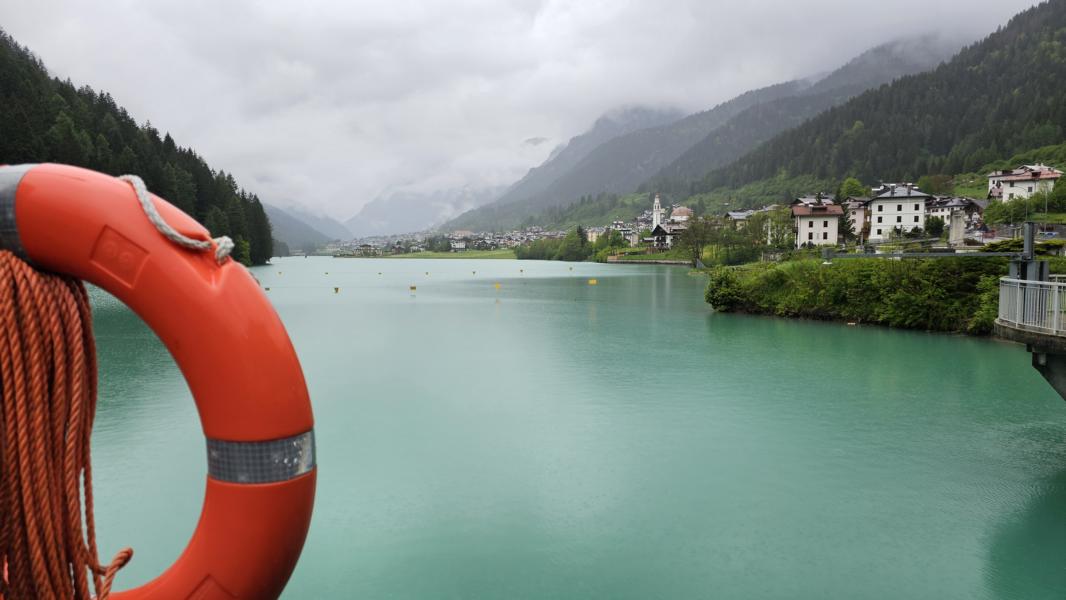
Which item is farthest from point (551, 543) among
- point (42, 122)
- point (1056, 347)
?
point (42, 122)

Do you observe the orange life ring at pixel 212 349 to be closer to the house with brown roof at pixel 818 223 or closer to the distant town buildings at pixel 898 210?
the distant town buildings at pixel 898 210

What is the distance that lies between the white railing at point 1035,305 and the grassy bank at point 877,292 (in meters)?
10.4

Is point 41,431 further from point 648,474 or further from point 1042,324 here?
point 1042,324

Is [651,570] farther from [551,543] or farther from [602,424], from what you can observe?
[602,424]

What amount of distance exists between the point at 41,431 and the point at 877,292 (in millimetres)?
21339

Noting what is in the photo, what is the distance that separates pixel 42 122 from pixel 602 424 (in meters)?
50.5

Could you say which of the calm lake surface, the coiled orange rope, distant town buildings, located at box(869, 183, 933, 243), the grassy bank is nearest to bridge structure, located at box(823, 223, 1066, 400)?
the calm lake surface

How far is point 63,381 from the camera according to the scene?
1.93 metres

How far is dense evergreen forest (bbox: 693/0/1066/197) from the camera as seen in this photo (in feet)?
284

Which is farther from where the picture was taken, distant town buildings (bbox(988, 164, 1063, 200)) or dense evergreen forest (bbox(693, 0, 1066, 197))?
dense evergreen forest (bbox(693, 0, 1066, 197))

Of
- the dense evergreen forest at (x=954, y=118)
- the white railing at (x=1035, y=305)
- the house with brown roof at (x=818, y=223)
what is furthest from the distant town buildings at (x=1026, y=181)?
the white railing at (x=1035, y=305)

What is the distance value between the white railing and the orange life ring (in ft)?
23.3

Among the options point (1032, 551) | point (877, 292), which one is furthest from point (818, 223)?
point (1032, 551)

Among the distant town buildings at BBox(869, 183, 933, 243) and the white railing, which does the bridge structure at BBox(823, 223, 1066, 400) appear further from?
the distant town buildings at BBox(869, 183, 933, 243)
